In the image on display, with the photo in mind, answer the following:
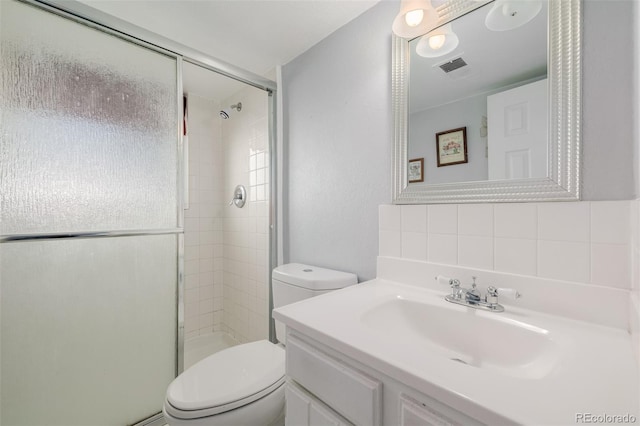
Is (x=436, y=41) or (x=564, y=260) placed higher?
(x=436, y=41)

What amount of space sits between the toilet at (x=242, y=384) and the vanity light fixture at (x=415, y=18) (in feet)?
3.52

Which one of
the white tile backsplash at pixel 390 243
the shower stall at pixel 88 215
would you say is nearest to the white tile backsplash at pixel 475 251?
the white tile backsplash at pixel 390 243

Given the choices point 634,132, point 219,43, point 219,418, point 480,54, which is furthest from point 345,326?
point 219,43

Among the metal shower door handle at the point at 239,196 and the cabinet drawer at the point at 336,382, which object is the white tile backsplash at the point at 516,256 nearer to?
the cabinet drawer at the point at 336,382

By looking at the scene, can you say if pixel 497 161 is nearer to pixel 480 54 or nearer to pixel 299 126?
pixel 480 54

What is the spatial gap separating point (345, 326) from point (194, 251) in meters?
2.00

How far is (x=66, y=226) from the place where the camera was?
1.10m

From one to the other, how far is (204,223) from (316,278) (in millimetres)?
1543

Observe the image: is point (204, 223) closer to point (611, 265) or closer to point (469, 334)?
point (469, 334)

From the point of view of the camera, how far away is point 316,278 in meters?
1.30

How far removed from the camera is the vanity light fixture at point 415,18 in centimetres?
100

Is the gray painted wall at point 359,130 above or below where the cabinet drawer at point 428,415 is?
above

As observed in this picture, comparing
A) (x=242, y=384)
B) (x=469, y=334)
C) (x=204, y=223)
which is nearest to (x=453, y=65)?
(x=469, y=334)

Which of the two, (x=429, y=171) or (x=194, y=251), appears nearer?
(x=429, y=171)
